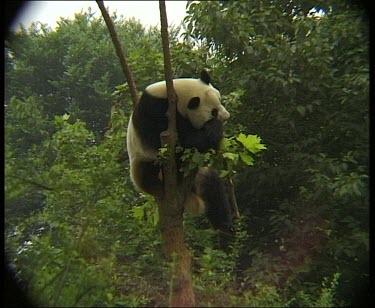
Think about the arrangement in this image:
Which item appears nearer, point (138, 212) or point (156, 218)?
point (156, 218)

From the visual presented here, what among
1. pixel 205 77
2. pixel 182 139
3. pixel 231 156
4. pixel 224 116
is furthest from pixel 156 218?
pixel 205 77

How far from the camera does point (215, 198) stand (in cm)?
382

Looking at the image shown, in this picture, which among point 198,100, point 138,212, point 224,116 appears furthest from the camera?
point 198,100

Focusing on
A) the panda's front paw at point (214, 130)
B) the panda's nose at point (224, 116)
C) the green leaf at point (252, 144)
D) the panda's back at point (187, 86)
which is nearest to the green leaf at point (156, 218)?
the panda's front paw at point (214, 130)

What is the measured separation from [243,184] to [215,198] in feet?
1.16

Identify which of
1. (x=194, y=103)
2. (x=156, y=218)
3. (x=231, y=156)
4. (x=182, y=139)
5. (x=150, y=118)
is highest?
(x=194, y=103)

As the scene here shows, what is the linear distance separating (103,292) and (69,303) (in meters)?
0.15

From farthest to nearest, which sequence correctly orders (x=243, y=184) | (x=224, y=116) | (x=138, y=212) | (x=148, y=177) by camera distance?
(x=243, y=184) → (x=224, y=116) → (x=148, y=177) → (x=138, y=212)

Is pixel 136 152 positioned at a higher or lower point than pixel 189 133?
lower

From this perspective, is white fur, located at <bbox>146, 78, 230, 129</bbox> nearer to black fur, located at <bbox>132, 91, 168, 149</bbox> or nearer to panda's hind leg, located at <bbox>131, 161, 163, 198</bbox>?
black fur, located at <bbox>132, 91, 168, 149</bbox>

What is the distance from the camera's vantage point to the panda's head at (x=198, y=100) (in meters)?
3.91

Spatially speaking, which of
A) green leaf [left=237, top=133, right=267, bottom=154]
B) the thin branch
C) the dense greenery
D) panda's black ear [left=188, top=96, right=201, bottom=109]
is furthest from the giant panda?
green leaf [left=237, top=133, right=267, bottom=154]

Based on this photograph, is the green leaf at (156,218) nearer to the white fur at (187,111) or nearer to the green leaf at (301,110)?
the white fur at (187,111)

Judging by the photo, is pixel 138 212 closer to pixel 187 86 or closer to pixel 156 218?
pixel 156 218
